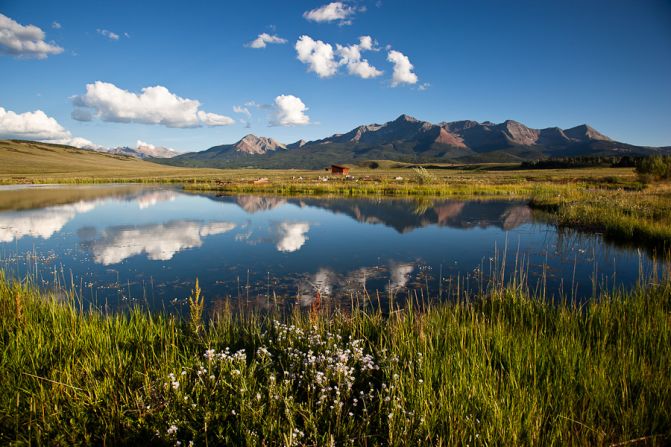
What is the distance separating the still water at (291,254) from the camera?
1104 cm

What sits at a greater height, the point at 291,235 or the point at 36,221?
the point at 36,221

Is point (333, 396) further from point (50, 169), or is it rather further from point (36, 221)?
point (50, 169)

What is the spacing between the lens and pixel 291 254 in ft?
52.3

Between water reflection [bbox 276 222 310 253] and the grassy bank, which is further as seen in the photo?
water reflection [bbox 276 222 310 253]

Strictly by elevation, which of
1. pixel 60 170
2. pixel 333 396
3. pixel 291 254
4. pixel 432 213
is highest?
pixel 60 170

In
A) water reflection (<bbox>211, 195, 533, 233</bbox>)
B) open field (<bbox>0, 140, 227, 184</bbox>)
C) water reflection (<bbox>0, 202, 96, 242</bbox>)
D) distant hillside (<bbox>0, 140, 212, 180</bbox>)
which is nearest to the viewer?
water reflection (<bbox>0, 202, 96, 242</bbox>)

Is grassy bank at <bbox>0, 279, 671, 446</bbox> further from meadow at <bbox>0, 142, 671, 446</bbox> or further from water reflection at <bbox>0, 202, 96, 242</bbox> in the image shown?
water reflection at <bbox>0, 202, 96, 242</bbox>

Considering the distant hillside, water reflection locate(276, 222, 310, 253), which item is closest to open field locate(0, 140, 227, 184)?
the distant hillside

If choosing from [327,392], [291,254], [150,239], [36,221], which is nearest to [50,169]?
[36,221]

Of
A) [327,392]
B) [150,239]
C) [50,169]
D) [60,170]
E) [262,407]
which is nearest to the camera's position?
[262,407]

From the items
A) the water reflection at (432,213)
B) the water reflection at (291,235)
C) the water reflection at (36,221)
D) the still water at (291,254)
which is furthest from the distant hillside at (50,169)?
the water reflection at (291,235)

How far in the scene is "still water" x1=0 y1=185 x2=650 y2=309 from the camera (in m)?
11.0

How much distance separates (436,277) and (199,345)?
346 inches

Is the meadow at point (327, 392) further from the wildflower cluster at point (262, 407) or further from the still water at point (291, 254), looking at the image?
the still water at point (291, 254)
